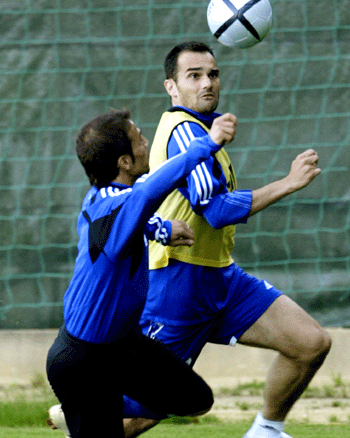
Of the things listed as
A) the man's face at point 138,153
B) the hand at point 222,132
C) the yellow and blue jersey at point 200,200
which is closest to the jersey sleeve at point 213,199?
the yellow and blue jersey at point 200,200

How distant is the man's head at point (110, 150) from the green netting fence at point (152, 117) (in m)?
2.37

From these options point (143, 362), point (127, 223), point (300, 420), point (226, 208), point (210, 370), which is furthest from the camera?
point (210, 370)

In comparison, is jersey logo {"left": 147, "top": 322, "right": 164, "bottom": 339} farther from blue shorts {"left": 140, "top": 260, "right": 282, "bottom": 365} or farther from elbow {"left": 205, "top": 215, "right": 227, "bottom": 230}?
elbow {"left": 205, "top": 215, "right": 227, "bottom": 230}

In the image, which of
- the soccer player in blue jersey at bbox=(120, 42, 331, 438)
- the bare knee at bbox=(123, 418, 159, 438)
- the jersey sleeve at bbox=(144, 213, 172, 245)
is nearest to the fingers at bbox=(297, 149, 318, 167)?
the soccer player in blue jersey at bbox=(120, 42, 331, 438)

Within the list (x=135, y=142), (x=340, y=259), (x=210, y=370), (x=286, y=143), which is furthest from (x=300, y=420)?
(x=135, y=142)

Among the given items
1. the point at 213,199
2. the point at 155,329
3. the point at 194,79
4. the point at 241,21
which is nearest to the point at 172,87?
the point at 194,79

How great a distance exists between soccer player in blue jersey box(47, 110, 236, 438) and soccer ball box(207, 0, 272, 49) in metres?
1.06

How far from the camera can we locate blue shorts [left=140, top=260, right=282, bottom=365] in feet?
11.5

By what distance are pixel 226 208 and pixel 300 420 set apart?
1882 mm

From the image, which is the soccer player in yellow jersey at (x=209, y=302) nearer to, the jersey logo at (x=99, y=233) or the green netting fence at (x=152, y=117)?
the jersey logo at (x=99, y=233)

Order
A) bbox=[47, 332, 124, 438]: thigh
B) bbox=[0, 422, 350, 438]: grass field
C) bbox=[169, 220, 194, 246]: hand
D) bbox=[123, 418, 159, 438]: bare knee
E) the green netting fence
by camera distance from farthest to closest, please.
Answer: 1. the green netting fence
2. bbox=[0, 422, 350, 438]: grass field
3. bbox=[123, 418, 159, 438]: bare knee
4. bbox=[169, 220, 194, 246]: hand
5. bbox=[47, 332, 124, 438]: thigh

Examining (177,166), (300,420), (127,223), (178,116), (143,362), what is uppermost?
(178,116)

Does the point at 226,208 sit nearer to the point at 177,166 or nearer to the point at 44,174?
the point at 177,166

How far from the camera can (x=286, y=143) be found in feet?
17.3
